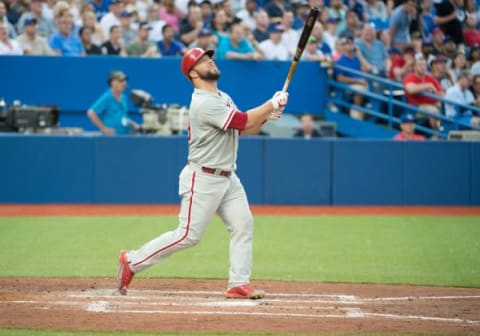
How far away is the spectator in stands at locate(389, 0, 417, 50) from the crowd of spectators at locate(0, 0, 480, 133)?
2 centimetres

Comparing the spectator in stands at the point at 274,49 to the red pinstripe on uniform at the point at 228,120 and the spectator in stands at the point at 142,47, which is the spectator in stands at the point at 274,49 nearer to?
the spectator in stands at the point at 142,47

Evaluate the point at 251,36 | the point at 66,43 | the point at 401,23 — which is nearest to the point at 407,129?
the point at 251,36

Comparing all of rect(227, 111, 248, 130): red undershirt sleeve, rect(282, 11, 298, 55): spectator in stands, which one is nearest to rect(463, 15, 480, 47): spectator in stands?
rect(282, 11, 298, 55): spectator in stands

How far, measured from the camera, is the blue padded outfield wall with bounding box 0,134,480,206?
50.8 feet

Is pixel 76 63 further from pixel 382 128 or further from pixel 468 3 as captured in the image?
pixel 468 3

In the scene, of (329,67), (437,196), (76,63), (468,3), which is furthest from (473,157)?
(76,63)

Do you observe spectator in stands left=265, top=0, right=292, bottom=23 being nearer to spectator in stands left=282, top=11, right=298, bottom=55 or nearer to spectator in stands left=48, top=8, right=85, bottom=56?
spectator in stands left=282, top=11, right=298, bottom=55

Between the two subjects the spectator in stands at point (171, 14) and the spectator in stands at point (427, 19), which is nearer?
the spectator in stands at point (171, 14)

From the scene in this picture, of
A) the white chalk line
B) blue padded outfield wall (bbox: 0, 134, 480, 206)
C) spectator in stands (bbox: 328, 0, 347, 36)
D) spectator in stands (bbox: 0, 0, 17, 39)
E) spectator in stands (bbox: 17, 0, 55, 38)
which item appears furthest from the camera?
spectator in stands (bbox: 328, 0, 347, 36)

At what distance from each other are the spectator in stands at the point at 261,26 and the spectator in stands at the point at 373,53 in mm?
1718

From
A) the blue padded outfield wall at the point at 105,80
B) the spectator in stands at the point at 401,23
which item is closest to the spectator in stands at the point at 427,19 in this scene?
the spectator in stands at the point at 401,23

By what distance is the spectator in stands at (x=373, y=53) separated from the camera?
61.2 feet

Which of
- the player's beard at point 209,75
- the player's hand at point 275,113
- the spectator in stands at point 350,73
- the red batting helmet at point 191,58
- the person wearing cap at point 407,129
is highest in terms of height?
the spectator in stands at point 350,73

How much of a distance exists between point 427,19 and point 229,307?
14.0 meters
